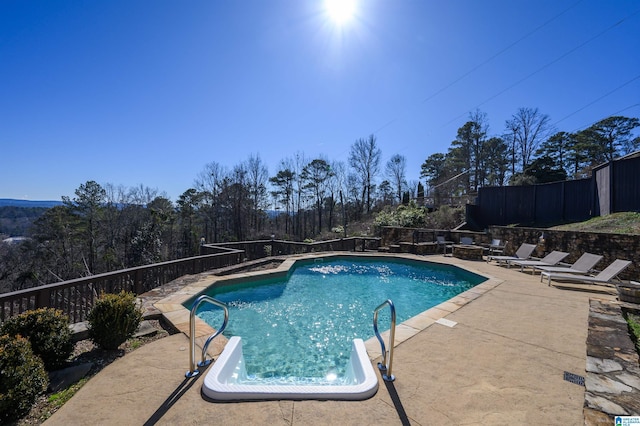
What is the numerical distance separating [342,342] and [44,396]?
3.27 m

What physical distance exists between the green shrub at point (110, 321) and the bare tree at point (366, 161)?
2756cm

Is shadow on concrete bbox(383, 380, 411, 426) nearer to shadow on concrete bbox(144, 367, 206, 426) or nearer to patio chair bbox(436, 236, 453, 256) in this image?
shadow on concrete bbox(144, 367, 206, 426)

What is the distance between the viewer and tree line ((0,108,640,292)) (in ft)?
69.5

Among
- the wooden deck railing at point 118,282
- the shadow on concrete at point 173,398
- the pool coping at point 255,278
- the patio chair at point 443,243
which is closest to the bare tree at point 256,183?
the wooden deck railing at point 118,282

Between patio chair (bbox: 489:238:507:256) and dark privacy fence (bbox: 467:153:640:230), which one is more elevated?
dark privacy fence (bbox: 467:153:640:230)

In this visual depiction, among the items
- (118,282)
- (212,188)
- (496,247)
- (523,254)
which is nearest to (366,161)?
(212,188)

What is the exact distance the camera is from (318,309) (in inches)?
215

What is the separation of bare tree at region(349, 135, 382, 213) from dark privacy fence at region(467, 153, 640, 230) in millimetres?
13638

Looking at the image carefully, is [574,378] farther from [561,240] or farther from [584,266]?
[561,240]

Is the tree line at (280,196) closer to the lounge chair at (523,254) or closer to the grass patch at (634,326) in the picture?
the lounge chair at (523,254)

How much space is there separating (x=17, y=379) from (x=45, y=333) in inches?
28.2

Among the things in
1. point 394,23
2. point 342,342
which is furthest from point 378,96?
point 342,342

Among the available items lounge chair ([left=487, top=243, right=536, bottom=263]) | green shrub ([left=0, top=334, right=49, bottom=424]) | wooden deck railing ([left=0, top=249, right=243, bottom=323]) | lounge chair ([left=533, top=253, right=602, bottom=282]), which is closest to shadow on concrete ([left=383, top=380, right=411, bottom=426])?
green shrub ([left=0, top=334, right=49, bottom=424])

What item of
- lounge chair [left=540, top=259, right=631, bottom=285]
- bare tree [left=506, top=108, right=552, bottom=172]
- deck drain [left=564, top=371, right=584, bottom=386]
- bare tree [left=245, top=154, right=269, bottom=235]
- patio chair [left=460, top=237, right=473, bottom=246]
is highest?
bare tree [left=506, top=108, right=552, bottom=172]
